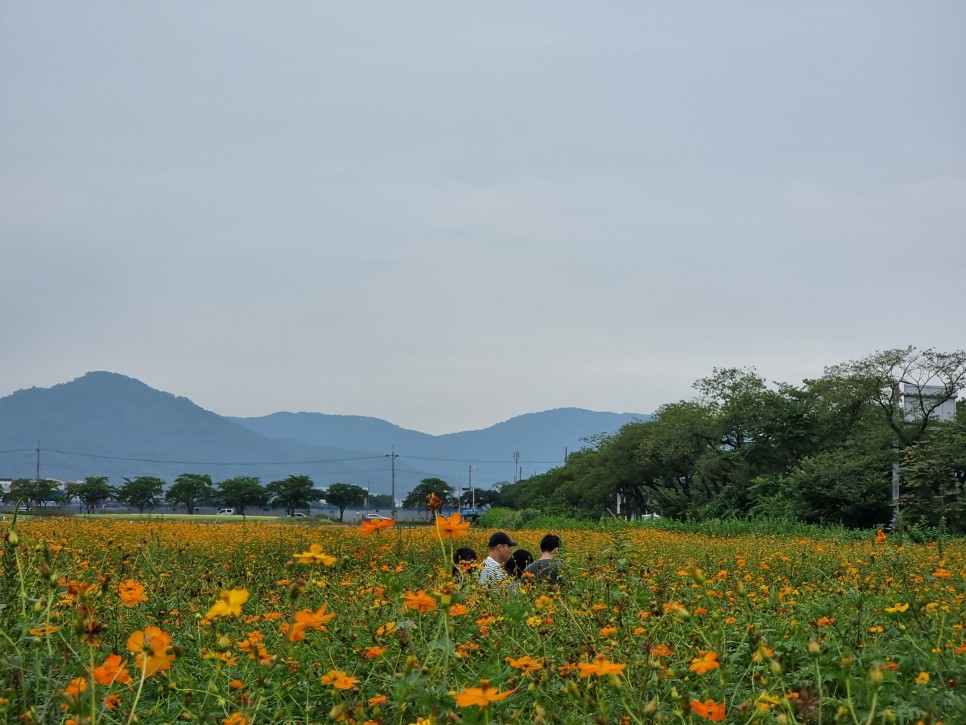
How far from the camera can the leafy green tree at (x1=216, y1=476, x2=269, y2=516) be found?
99562 mm

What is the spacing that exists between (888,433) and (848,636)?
24.6 meters

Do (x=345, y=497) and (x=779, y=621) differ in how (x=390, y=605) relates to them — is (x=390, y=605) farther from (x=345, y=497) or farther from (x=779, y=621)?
(x=345, y=497)

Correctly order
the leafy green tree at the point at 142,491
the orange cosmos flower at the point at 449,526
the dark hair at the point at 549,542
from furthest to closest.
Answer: the leafy green tree at the point at 142,491, the dark hair at the point at 549,542, the orange cosmos flower at the point at 449,526

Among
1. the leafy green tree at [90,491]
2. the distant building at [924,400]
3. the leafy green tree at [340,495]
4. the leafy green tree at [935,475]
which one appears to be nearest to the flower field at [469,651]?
the leafy green tree at [935,475]

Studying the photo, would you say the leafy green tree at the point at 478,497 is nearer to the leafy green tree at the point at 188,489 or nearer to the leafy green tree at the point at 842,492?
the leafy green tree at the point at 188,489

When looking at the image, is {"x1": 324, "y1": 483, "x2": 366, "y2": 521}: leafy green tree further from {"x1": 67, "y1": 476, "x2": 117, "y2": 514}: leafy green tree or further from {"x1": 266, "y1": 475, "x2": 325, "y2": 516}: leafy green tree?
{"x1": 67, "y1": 476, "x2": 117, "y2": 514}: leafy green tree

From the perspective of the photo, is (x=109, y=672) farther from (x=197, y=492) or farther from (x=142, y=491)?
(x=197, y=492)

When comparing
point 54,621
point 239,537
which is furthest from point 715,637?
point 239,537

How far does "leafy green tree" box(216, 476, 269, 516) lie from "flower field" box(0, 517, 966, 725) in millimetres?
99275

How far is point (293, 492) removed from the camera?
317 feet

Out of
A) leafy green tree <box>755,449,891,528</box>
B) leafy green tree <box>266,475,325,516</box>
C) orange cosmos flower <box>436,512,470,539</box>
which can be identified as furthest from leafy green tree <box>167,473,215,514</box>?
orange cosmos flower <box>436,512,470,539</box>

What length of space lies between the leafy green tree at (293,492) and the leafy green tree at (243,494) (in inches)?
55.1

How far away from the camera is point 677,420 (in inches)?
1378

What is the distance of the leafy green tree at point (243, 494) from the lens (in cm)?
9956
